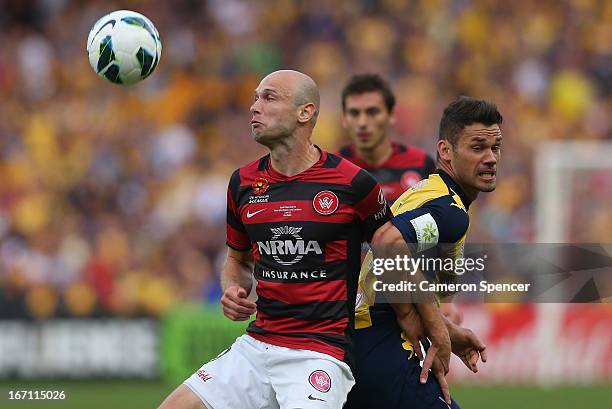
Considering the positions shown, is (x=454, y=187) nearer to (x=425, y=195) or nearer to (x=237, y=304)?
(x=425, y=195)

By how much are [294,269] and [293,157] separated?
2.09ft

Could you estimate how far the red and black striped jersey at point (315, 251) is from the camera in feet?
21.1

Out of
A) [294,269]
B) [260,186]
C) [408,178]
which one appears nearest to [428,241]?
[294,269]

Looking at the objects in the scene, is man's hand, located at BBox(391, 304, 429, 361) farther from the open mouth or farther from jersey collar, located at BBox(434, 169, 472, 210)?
the open mouth

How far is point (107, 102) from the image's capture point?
1995 centimetres

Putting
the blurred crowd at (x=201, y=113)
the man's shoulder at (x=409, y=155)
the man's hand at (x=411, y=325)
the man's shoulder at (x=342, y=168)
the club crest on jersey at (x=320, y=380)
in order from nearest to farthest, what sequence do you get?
the club crest on jersey at (x=320, y=380), the man's hand at (x=411, y=325), the man's shoulder at (x=342, y=168), the man's shoulder at (x=409, y=155), the blurred crowd at (x=201, y=113)

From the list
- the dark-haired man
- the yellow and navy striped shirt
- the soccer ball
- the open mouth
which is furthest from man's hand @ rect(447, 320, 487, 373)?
the soccer ball

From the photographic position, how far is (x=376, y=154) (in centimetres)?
977

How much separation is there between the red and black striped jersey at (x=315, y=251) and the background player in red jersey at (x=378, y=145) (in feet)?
9.76

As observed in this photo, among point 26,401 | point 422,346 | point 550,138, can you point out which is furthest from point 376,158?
point 550,138

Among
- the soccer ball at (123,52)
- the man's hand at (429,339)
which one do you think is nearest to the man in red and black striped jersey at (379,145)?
the soccer ball at (123,52)

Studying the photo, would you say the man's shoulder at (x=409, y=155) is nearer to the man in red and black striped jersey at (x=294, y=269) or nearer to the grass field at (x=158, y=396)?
the man in red and black striped jersey at (x=294, y=269)

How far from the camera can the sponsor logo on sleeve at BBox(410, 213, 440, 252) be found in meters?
6.27

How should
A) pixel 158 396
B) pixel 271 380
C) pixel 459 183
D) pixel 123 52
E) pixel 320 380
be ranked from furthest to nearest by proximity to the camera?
pixel 158 396 < pixel 123 52 < pixel 459 183 < pixel 271 380 < pixel 320 380
